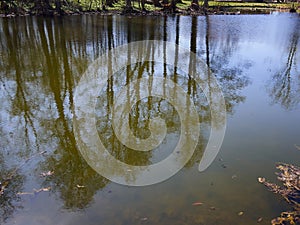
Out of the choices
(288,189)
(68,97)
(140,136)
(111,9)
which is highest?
(111,9)

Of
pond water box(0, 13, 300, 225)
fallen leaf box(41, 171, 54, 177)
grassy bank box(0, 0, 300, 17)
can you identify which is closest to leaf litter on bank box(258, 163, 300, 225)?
pond water box(0, 13, 300, 225)

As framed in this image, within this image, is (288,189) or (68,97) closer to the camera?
(288,189)

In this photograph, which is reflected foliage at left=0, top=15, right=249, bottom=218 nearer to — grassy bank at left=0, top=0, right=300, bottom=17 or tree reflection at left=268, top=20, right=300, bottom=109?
tree reflection at left=268, top=20, right=300, bottom=109

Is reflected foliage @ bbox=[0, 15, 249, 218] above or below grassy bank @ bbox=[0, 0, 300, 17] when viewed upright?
below

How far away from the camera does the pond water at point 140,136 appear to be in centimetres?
444

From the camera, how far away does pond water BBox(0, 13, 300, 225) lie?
4.44m

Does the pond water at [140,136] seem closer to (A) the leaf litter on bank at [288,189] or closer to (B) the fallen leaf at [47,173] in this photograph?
(B) the fallen leaf at [47,173]

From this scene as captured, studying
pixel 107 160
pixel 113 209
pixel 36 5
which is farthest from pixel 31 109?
pixel 36 5

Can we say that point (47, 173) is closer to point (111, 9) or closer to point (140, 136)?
point (140, 136)

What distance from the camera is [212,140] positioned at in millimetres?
6355

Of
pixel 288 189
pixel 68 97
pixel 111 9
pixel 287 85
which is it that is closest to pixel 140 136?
pixel 68 97

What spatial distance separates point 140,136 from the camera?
6.55 metres

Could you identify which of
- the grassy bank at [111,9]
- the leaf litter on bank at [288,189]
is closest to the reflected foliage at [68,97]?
the leaf litter on bank at [288,189]

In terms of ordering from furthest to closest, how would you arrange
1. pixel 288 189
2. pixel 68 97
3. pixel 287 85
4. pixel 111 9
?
pixel 111 9 → pixel 287 85 → pixel 68 97 → pixel 288 189
